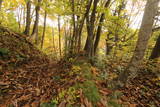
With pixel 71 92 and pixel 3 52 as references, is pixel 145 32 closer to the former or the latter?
pixel 71 92

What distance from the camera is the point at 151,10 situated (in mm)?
2154

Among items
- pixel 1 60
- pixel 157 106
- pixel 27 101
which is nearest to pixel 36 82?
pixel 27 101

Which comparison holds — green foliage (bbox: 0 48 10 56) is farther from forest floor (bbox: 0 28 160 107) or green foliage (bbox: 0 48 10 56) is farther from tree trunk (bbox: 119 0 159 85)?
tree trunk (bbox: 119 0 159 85)

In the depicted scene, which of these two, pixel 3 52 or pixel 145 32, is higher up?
pixel 145 32

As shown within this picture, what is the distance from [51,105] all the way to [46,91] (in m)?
0.60

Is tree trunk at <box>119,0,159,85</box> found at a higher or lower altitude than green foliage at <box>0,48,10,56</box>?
higher

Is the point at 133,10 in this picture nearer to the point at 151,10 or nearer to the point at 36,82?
the point at 151,10

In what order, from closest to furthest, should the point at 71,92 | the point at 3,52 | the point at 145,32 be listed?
the point at 71,92
the point at 145,32
the point at 3,52

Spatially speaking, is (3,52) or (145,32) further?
(3,52)

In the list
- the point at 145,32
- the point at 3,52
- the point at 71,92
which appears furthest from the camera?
Result: the point at 3,52

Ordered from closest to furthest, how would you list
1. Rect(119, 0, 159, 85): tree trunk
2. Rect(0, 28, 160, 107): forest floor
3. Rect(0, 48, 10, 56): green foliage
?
Rect(0, 28, 160, 107): forest floor → Rect(119, 0, 159, 85): tree trunk → Rect(0, 48, 10, 56): green foliage

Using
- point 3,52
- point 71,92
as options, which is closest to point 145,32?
point 71,92

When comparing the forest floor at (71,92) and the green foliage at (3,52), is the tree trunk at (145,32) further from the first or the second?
the green foliage at (3,52)

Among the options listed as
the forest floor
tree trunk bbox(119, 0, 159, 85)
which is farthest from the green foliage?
tree trunk bbox(119, 0, 159, 85)
